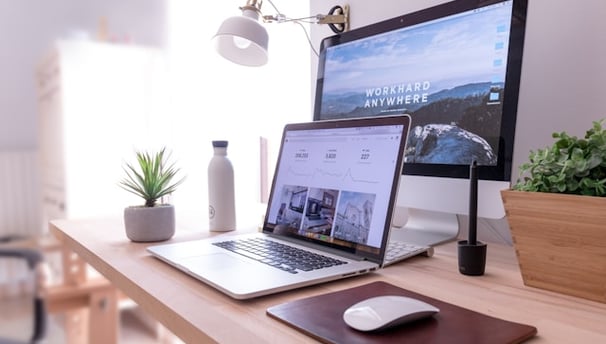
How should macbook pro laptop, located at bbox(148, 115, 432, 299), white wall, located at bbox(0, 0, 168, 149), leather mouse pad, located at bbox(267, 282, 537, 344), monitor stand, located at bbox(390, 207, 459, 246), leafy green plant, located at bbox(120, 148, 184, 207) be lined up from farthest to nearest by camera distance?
white wall, located at bbox(0, 0, 168, 149)
leafy green plant, located at bbox(120, 148, 184, 207)
monitor stand, located at bbox(390, 207, 459, 246)
macbook pro laptop, located at bbox(148, 115, 432, 299)
leather mouse pad, located at bbox(267, 282, 537, 344)

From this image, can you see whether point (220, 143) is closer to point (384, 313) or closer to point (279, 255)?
point (279, 255)

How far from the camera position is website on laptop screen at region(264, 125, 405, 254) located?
0.67 metres

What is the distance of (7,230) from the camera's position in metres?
1.33

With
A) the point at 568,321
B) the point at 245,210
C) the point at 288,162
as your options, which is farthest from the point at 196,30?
the point at 568,321

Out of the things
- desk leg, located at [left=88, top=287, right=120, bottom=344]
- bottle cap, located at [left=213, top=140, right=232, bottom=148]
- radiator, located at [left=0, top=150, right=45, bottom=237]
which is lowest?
desk leg, located at [left=88, top=287, right=120, bottom=344]

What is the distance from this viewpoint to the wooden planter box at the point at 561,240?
49cm

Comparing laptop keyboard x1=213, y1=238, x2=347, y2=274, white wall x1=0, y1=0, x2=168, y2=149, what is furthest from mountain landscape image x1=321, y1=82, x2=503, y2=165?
white wall x1=0, y1=0, x2=168, y2=149

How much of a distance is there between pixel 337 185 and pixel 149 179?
0.43 meters

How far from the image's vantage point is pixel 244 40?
1093mm

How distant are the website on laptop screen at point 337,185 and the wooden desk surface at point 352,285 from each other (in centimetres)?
9

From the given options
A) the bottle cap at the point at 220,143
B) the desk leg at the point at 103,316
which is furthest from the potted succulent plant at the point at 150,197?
the desk leg at the point at 103,316

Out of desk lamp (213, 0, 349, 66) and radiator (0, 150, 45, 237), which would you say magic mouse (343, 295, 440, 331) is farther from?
radiator (0, 150, 45, 237)

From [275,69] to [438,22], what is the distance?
39.5 inches

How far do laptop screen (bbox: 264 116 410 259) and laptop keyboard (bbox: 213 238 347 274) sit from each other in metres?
0.04
